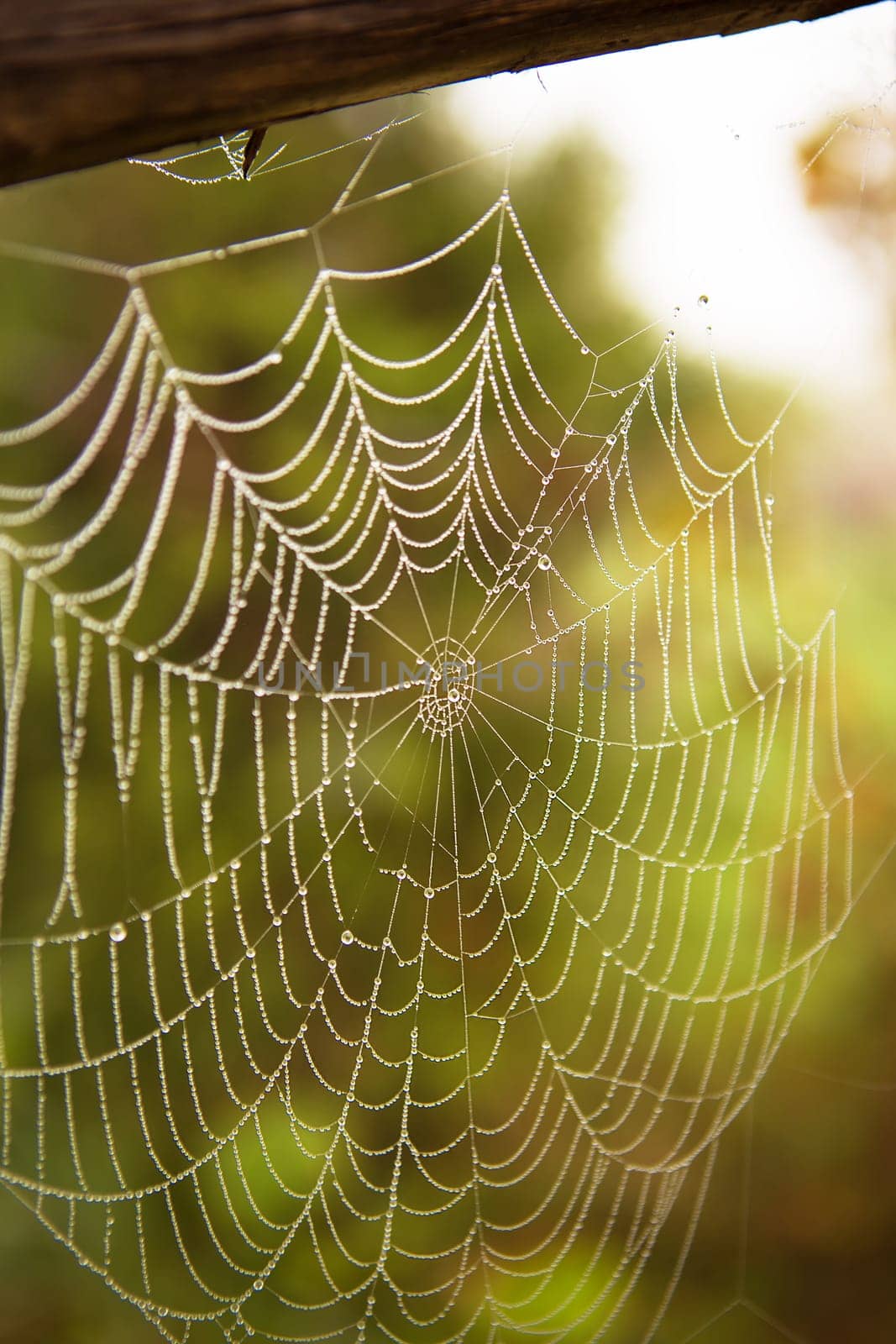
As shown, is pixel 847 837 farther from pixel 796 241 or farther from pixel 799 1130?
pixel 796 241

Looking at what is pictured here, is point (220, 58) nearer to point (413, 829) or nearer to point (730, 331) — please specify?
point (730, 331)

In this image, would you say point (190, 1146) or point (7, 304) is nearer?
point (7, 304)

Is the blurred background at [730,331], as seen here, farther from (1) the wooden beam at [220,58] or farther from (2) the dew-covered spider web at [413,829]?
(1) the wooden beam at [220,58]

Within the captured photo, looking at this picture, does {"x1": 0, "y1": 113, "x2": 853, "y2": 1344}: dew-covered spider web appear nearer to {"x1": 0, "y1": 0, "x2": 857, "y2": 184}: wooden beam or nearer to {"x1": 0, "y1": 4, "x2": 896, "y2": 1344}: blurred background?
{"x1": 0, "y1": 4, "x2": 896, "y2": 1344}: blurred background

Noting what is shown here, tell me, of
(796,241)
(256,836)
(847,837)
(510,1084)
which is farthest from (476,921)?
(796,241)

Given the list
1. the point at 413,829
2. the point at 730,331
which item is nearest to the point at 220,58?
the point at 730,331

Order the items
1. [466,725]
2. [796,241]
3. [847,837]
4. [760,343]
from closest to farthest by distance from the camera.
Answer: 1. [796,241]
2. [760,343]
3. [466,725]
4. [847,837]

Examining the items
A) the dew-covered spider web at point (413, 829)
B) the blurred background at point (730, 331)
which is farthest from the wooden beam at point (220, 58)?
the dew-covered spider web at point (413, 829)
